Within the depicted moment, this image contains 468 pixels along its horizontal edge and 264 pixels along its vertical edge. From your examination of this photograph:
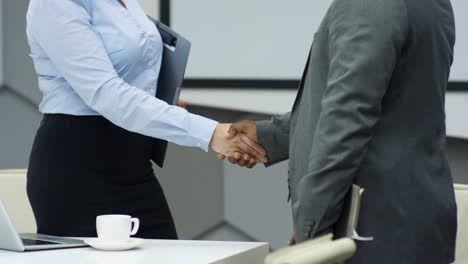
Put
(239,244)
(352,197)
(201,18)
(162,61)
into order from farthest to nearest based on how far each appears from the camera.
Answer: (201,18) → (162,61) → (239,244) → (352,197)

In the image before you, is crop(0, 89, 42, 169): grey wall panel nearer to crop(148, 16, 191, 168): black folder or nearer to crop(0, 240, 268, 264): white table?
crop(148, 16, 191, 168): black folder

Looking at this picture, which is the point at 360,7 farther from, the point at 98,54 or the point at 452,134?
the point at 452,134

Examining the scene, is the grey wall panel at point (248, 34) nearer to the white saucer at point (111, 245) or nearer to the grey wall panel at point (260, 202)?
the grey wall panel at point (260, 202)

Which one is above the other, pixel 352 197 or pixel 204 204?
pixel 352 197

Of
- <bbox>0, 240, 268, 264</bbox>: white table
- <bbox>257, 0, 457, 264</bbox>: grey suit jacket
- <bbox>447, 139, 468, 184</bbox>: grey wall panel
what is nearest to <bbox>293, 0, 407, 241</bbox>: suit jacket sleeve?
<bbox>257, 0, 457, 264</bbox>: grey suit jacket

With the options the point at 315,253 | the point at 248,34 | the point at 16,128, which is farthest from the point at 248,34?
the point at 315,253

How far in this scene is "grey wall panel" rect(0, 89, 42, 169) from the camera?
340 cm

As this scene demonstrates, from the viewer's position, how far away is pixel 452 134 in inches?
102

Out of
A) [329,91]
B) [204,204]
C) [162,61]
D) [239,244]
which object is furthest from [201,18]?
[329,91]

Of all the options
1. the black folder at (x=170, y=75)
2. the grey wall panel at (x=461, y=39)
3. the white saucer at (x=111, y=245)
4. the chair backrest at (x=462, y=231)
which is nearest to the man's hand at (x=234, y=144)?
the black folder at (x=170, y=75)

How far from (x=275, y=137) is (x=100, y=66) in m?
0.46

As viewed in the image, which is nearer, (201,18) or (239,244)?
(239,244)

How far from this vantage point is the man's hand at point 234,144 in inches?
84.3

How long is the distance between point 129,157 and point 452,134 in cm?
109
